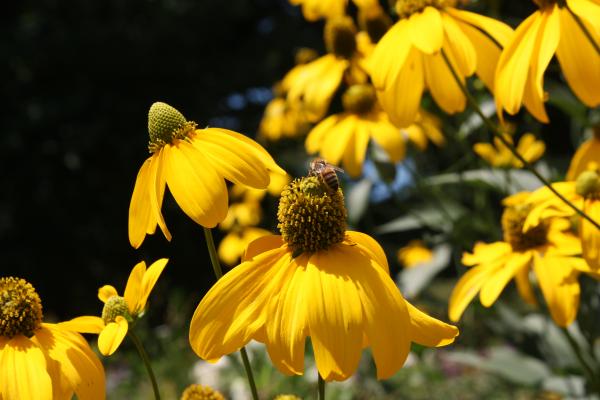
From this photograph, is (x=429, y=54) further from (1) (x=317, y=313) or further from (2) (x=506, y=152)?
(2) (x=506, y=152)

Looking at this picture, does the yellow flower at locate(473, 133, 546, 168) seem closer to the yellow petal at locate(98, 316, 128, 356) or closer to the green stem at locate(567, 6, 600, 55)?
the green stem at locate(567, 6, 600, 55)

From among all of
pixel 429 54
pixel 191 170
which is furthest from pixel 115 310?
pixel 429 54

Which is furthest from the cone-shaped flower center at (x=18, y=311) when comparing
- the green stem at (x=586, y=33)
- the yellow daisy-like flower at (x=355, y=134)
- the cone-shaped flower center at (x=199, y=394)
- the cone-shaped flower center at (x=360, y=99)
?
the cone-shaped flower center at (x=360, y=99)

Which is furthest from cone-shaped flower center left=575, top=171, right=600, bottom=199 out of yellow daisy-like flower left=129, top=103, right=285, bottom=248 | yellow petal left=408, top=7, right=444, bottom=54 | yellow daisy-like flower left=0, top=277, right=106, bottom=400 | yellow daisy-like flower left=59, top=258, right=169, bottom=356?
yellow daisy-like flower left=0, top=277, right=106, bottom=400

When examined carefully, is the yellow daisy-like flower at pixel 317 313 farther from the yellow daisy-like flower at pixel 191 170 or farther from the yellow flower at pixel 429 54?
the yellow flower at pixel 429 54

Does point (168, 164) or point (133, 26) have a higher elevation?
point (133, 26)

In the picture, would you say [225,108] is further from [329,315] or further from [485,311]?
[329,315]

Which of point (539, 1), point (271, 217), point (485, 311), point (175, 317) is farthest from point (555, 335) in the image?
point (271, 217)
